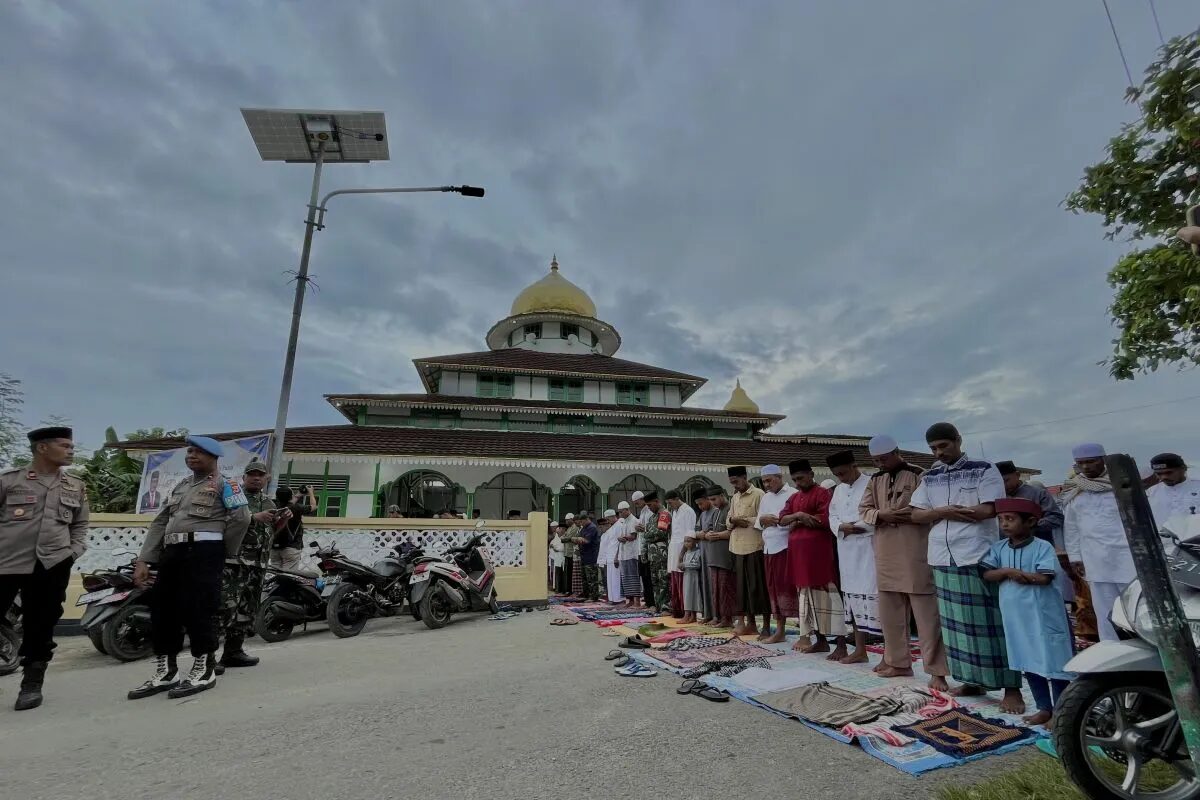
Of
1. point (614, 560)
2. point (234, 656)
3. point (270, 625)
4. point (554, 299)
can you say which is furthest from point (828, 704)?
point (554, 299)

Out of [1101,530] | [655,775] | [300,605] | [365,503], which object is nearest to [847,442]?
[365,503]

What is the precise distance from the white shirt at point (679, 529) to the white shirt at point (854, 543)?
7.88 feet

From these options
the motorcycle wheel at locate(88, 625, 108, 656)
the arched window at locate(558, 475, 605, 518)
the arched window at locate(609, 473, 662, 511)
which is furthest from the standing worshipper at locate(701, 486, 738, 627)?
the arched window at locate(609, 473, 662, 511)

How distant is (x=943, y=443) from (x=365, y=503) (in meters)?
14.4

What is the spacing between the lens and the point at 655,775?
91.9 inches

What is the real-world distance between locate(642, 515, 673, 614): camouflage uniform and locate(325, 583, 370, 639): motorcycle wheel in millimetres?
3643

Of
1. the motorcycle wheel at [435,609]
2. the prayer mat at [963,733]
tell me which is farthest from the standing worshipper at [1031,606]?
the motorcycle wheel at [435,609]

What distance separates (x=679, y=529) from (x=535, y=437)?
10842 millimetres

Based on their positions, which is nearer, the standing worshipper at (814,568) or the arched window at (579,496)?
the standing worshipper at (814,568)

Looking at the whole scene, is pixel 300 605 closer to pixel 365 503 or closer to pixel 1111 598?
pixel 1111 598

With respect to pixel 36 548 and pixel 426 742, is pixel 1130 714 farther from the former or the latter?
pixel 36 548

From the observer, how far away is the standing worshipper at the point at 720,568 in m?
6.00

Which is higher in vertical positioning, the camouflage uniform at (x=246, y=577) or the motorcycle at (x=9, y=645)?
the camouflage uniform at (x=246, y=577)

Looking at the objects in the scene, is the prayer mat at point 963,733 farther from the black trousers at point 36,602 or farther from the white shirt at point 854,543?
the black trousers at point 36,602
